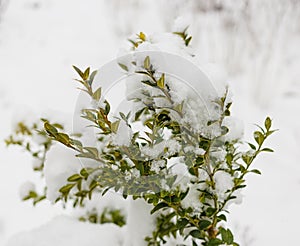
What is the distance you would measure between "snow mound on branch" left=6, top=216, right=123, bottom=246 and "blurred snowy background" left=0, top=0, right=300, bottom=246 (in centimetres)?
43

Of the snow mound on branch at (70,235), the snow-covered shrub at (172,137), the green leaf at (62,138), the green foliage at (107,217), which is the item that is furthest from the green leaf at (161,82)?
the green foliage at (107,217)

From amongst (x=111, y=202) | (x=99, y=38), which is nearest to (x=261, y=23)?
(x=99, y=38)

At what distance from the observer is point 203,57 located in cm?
211

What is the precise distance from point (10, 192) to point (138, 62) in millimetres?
1428

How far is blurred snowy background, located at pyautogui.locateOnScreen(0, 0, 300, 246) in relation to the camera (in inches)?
57.1

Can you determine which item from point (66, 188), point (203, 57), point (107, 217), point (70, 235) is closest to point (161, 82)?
point (66, 188)

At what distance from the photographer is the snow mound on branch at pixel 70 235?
2.53 feet

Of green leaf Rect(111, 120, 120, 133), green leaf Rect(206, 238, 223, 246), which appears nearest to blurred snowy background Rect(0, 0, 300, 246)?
green leaf Rect(206, 238, 223, 246)

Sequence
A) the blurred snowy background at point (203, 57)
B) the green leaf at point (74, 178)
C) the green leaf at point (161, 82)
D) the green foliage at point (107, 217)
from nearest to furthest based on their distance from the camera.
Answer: the green leaf at point (161, 82) → the green leaf at point (74, 178) → the green foliage at point (107, 217) → the blurred snowy background at point (203, 57)

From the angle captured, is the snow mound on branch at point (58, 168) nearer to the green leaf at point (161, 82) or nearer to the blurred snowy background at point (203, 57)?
the green leaf at point (161, 82)

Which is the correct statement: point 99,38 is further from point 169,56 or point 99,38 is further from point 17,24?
point 169,56

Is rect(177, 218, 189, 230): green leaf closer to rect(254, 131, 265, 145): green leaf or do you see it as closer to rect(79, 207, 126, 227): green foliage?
rect(254, 131, 265, 145): green leaf

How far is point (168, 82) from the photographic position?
54 cm

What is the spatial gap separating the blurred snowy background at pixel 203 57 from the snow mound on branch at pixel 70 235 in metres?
0.43
